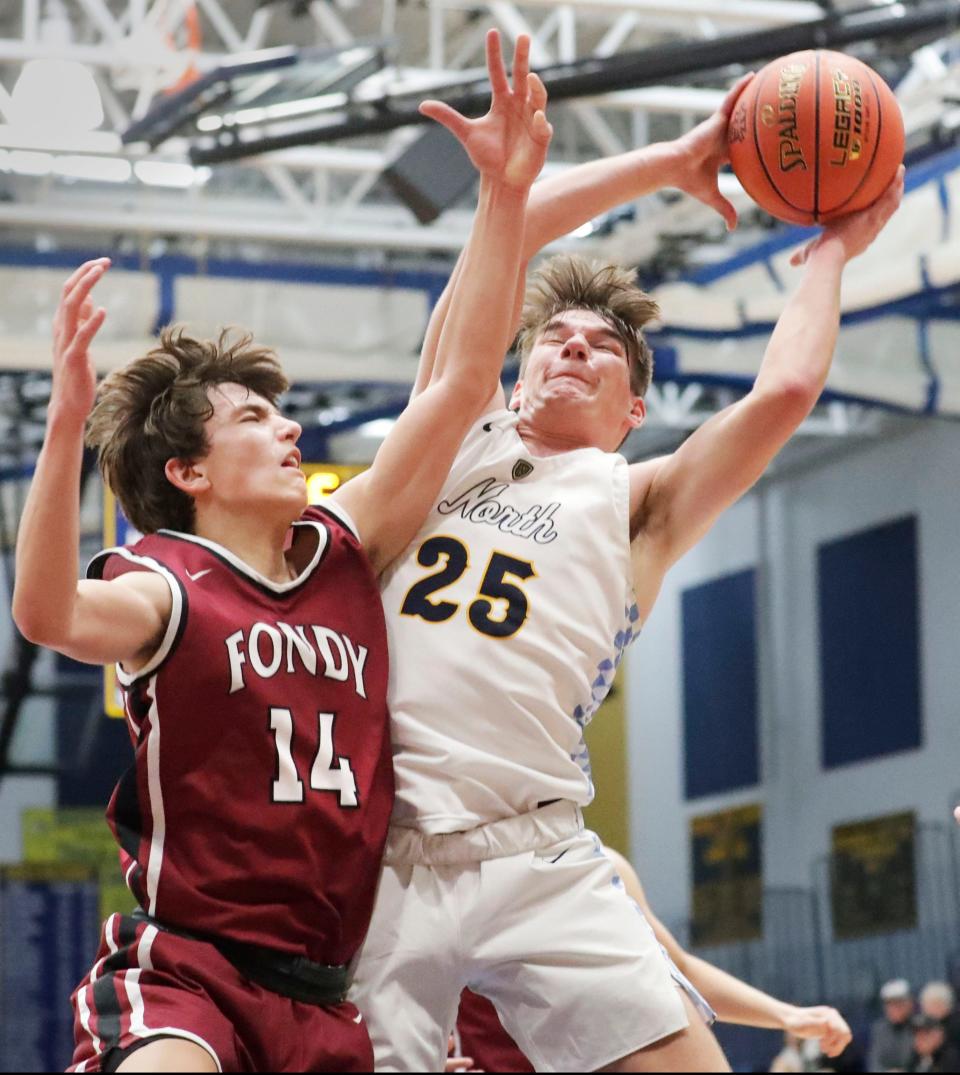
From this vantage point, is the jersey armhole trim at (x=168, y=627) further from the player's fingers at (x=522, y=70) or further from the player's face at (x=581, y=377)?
the player's fingers at (x=522, y=70)

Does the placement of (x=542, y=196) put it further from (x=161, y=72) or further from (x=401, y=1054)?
(x=161, y=72)

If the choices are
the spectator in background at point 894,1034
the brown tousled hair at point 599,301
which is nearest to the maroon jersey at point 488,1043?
the brown tousled hair at point 599,301

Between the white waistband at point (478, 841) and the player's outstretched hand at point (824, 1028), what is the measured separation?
1.45 m

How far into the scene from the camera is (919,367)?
1136 cm

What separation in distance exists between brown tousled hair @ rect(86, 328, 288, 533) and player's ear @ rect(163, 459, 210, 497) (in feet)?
0.05

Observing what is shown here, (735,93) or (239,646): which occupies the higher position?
(735,93)

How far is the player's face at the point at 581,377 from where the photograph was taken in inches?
142

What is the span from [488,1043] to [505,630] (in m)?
1.79

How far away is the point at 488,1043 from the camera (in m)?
4.68

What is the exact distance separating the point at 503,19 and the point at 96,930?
721 cm

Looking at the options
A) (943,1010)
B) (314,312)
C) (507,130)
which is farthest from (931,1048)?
(507,130)

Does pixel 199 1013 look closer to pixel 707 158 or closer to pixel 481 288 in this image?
pixel 481 288

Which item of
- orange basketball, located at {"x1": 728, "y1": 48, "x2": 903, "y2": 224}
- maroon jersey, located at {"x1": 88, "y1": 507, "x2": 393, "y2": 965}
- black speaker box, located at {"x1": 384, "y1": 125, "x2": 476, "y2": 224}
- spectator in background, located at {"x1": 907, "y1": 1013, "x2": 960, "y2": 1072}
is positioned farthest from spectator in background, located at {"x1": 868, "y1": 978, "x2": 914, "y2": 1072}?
maroon jersey, located at {"x1": 88, "y1": 507, "x2": 393, "y2": 965}

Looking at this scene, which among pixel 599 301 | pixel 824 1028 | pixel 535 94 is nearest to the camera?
pixel 535 94
